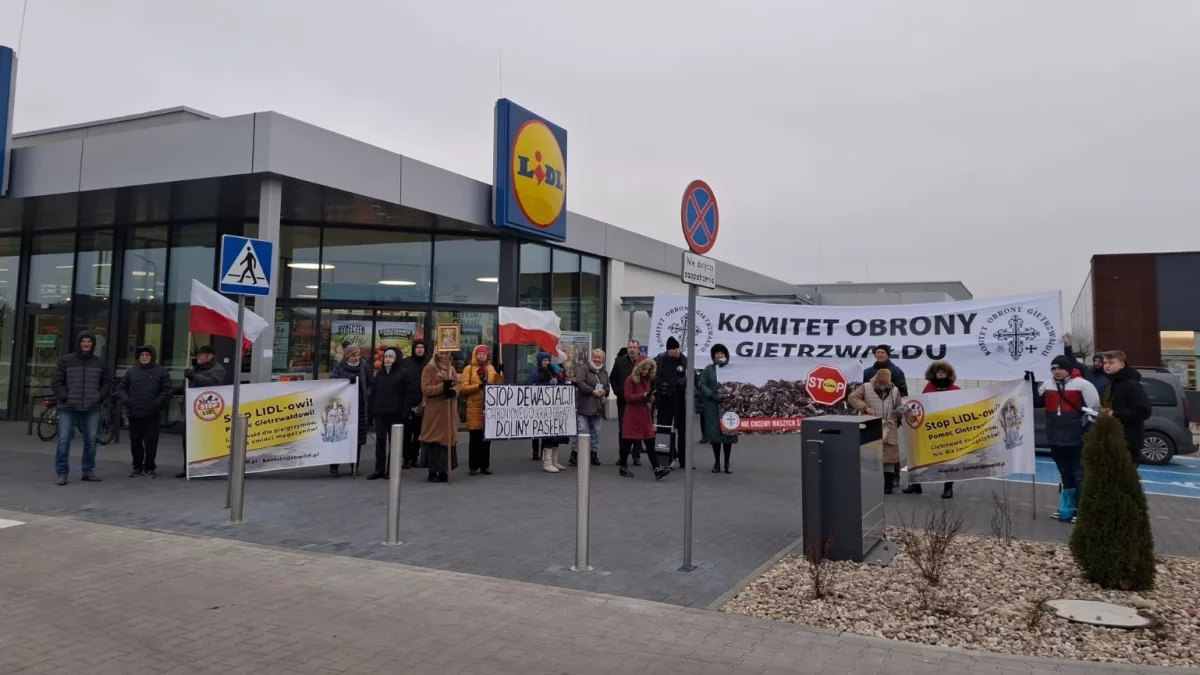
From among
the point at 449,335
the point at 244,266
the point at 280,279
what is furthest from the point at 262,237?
the point at 449,335

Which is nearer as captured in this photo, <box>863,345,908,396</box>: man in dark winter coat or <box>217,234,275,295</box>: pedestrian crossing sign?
<box>217,234,275,295</box>: pedestrian crossing sign

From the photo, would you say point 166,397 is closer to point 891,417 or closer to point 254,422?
point 254,422

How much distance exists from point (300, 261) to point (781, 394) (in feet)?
33.9

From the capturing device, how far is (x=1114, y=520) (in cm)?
607

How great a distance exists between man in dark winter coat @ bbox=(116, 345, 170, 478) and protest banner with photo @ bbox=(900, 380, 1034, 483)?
9799 millimetres

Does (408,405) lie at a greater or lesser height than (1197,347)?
lesser

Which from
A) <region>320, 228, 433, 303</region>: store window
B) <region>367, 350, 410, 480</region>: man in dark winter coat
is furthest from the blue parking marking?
<region>320, 228, 433, 303</region>: store window

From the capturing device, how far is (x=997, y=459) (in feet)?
30.9

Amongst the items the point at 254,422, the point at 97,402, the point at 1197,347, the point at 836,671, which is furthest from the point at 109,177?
the point at 1197,347

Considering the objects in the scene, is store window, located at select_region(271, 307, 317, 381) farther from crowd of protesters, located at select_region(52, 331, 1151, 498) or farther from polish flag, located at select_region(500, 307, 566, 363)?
polish flag, located at select_region(500, 307, 566, 363)

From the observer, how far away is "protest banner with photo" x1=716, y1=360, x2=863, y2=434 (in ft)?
37.3

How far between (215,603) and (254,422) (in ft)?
17.8

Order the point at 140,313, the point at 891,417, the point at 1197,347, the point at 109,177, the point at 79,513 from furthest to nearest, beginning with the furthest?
the point at 1197,347 → the point at 140,313 → the point at 109,177 → the point at 891,417 → the point at 79,513

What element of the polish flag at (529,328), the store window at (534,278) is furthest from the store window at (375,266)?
the polish flag at (529,328)
